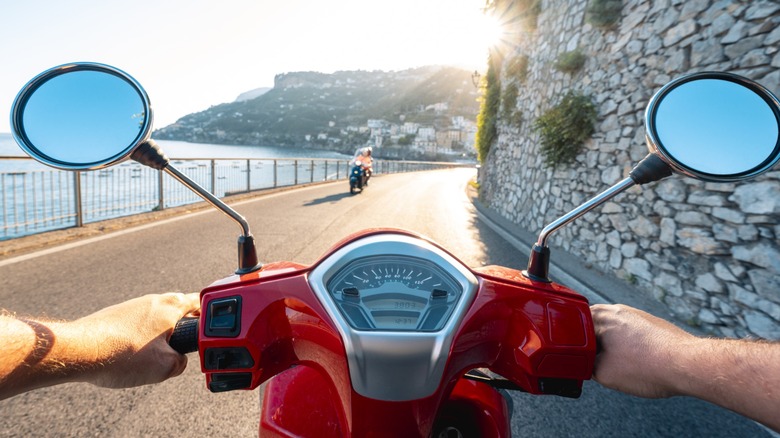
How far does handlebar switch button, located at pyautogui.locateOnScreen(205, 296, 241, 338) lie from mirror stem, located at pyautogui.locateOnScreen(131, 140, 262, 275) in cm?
21

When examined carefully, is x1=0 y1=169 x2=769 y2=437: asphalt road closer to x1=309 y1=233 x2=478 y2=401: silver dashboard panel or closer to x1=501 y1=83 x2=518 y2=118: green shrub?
x1=309 y1=233 x2=478 y2=401: silver dashboard panel

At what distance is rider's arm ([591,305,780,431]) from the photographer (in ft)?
2.38

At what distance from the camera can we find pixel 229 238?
6281mm

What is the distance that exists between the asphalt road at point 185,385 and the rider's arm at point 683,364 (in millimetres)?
1390

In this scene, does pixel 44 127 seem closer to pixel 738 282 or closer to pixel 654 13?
pixel 738 282

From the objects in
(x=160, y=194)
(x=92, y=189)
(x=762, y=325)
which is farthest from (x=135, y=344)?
(x=160, y=194)

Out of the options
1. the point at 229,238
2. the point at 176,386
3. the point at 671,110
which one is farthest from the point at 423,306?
the point at 229,238

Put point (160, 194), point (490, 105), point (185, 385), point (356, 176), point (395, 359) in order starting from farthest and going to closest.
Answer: point (356, 176)
point (490, 105)
point (160, 194)
point (185, 385)
point (395, 359)

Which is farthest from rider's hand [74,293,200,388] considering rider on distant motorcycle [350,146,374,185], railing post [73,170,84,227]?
rider on distant motorcycle [350,146,374,185]

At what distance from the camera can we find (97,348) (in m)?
0.93

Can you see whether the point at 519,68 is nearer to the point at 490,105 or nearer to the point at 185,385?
the point at 490,105

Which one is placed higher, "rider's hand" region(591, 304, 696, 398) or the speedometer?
the speedometer

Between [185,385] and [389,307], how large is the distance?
2168 mm

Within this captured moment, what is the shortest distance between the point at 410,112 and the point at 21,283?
11739 cm
